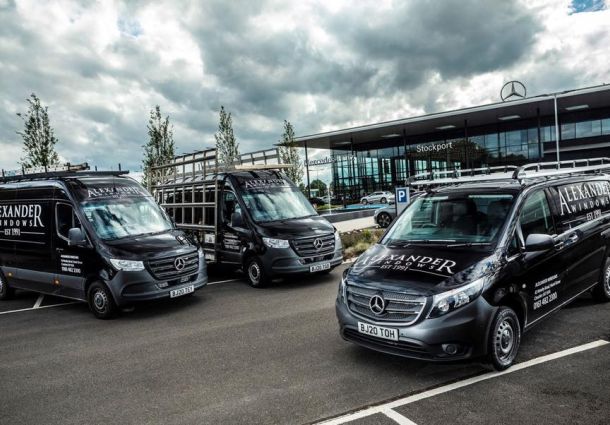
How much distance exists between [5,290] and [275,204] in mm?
5723

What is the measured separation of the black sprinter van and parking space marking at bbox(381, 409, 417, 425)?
15.1 ft

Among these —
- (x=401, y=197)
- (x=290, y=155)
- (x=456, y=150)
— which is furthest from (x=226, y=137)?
(x=456, y=150)

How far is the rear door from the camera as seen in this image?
5602 mm

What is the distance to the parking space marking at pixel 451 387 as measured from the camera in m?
3.78

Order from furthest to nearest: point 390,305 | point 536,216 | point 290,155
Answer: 1. point 290,155
2. point 536,216
3. point 390,305

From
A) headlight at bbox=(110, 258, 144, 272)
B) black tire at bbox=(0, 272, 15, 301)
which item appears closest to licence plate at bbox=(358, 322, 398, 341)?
headlight at bbox=(110, 258, 144, 272)

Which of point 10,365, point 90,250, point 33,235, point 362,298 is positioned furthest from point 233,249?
point 362,298

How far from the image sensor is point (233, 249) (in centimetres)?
981

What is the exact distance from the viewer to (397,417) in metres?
3.71

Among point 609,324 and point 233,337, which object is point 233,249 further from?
point 609,324

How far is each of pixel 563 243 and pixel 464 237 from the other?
4.53 feet

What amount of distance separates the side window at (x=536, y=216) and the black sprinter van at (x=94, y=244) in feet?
17.0

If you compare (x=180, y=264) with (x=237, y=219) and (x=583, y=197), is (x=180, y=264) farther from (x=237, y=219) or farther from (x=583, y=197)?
(x=583, y=197)

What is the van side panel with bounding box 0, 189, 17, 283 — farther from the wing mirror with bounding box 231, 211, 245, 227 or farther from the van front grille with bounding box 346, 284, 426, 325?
the van front grille with bounding box 346, 284, 426, 325
